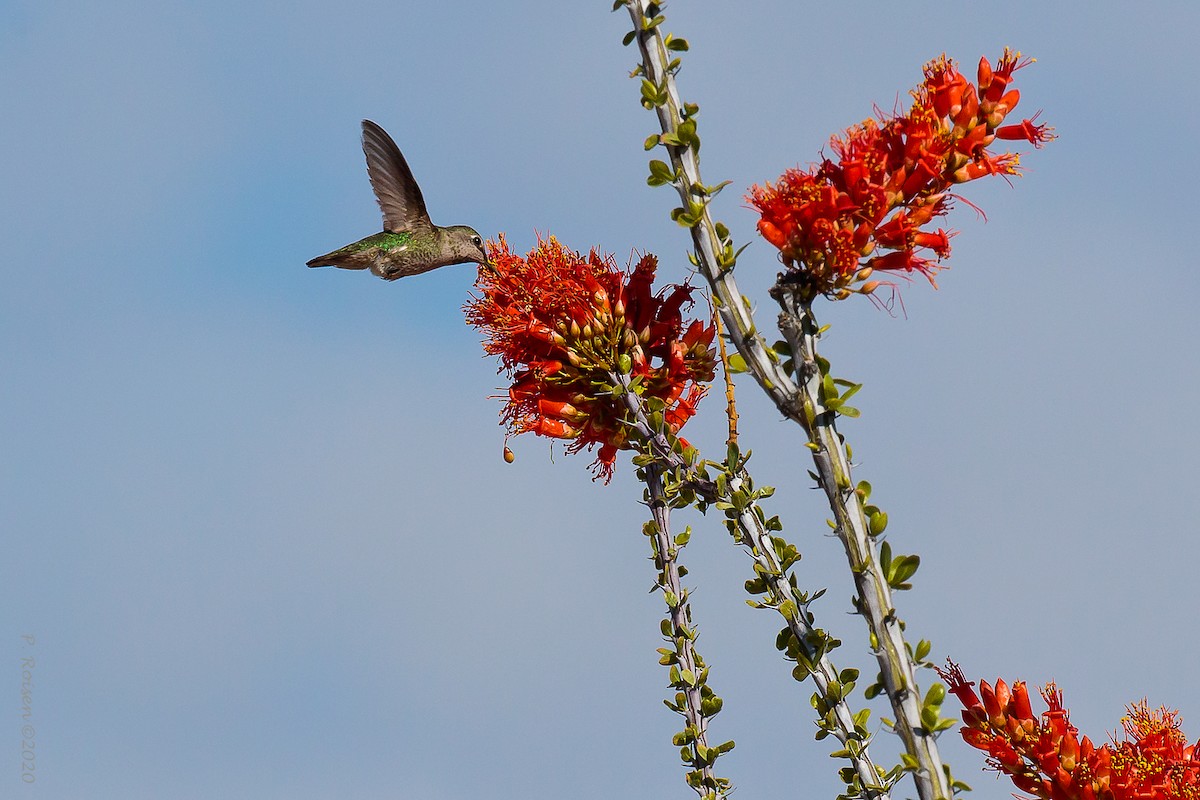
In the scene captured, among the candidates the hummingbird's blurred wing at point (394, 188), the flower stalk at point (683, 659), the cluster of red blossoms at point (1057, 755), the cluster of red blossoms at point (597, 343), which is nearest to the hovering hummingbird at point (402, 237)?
the hummingbird's blurred wing at point (394, 188)

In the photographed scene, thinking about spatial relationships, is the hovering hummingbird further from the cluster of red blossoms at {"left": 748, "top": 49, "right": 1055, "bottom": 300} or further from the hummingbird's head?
the cluster of red blossoms at {"left": 748, "top": 49, "right": 1055, "bottom": 300}

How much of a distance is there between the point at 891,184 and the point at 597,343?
A: 149cm

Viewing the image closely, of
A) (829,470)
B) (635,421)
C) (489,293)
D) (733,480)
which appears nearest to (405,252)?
(489,293)

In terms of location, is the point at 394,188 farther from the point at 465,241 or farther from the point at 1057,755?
the point at 1057,755

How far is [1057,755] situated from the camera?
175 inches

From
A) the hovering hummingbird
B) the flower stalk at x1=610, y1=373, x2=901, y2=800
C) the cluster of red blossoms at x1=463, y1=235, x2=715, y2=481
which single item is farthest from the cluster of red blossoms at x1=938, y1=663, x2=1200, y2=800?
the hovering hummingbird

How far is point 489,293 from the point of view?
18.2ft

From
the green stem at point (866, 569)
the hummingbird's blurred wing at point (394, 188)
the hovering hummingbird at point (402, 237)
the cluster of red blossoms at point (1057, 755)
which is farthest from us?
the hovering hummingbird at point (402, 237)

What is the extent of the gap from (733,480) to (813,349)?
2.34ft

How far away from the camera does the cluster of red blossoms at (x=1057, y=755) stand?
443 centimetres

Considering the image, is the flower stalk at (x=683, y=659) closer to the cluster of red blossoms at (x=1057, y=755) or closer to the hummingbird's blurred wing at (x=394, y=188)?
the cluster of red blossoms at (x=1057, y=755)

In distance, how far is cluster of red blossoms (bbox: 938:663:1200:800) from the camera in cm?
443

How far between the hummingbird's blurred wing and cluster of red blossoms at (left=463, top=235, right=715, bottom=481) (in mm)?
3922

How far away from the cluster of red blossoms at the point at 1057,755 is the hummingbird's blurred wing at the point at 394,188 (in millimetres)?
5901
